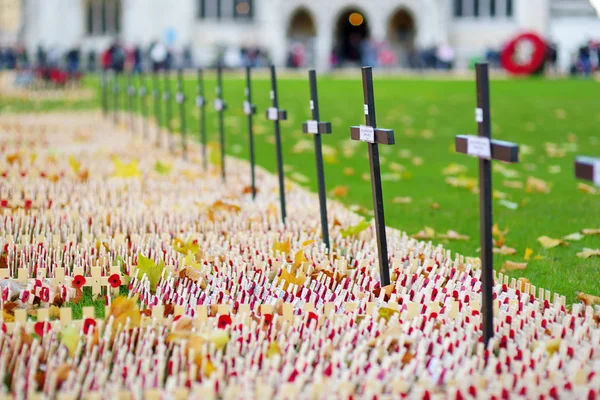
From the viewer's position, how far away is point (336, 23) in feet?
188

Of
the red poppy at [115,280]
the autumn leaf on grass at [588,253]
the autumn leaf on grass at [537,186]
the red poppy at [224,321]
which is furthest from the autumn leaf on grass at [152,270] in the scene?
the autumn leaf on grass at [537,186]

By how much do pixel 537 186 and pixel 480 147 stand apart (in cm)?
492

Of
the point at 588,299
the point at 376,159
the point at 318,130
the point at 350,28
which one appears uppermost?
the point at 350,28

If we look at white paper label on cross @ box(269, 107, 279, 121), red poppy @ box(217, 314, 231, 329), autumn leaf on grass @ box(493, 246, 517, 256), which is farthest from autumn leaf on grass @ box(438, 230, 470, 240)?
red poppy @ box(217, 314, 231, 329)

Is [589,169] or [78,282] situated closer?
[589,169]

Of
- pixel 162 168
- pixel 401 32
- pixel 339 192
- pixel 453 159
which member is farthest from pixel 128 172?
pixel 401 32

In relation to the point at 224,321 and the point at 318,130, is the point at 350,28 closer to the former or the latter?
the point at 318,130

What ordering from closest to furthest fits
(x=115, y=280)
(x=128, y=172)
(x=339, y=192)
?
(x=115, y=280)
(x=339, y=192)
(x=128, y=172)

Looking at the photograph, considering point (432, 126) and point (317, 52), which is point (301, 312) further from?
point (317, 52)

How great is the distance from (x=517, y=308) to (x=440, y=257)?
1055 mm

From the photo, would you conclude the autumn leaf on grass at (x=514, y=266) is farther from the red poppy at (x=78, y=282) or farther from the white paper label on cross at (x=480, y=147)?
the red poppy at (x=78, y=282)

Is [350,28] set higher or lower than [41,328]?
higher

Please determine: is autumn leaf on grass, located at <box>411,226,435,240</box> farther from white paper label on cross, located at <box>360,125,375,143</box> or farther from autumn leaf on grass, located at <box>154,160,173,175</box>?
autumn leaf on grass, located at <box>154,160,173,175</box>

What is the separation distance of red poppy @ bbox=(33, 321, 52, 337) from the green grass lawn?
2.32m
